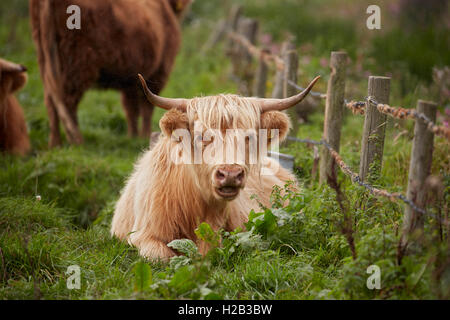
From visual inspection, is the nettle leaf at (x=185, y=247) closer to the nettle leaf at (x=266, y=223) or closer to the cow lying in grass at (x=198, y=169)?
the cow lying in grass at (x=198, y=169)

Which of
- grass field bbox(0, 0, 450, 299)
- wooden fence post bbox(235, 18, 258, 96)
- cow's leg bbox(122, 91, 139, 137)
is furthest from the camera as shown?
wooden fence post bbox(235, 18, 258, 96)

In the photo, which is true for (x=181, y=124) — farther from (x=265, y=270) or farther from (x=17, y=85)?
(x=17, y=85)

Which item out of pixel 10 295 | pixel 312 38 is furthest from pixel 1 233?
pixel 312 38

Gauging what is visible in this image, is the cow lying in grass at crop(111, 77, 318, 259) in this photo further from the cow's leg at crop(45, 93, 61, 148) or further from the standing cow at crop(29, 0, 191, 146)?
the cow's leg at crop(45, 93, 61, 148)

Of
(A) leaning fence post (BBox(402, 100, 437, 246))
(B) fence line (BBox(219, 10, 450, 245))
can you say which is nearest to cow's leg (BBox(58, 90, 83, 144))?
(B) fence line (BBox(219, 10, 450, 245))

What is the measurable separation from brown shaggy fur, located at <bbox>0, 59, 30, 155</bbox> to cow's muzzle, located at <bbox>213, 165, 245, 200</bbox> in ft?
11.7

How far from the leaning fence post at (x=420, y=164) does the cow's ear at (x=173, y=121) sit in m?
1.38

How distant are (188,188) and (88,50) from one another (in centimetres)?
313

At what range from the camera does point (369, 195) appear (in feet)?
9.33

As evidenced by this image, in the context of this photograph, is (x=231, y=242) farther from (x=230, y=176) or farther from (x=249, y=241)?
(x=230, y=176)

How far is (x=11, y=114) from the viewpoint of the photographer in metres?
6.00

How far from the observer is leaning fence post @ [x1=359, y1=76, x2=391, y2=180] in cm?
307

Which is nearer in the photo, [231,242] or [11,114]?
[231,242]

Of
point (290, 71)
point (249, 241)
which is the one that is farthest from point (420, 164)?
point (290, 71)
